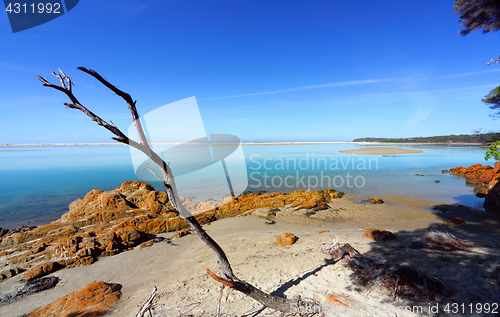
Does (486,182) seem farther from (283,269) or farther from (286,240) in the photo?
(283,269)

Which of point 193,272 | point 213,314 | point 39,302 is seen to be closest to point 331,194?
point 193,272

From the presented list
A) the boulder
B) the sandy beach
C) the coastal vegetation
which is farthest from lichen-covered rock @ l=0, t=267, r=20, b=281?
the boulder

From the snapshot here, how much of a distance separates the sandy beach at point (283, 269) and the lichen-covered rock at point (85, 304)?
0.85 feet

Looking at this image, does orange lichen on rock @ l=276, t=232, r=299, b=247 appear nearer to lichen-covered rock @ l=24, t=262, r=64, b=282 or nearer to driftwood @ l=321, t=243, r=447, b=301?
driftwood @ l=321, t=243, r=447, b=301

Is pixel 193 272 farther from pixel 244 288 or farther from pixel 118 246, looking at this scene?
pixel 118 246

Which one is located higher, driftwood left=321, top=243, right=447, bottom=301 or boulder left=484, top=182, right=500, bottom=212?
driftwood left=321, top=243, right=447, bottom=301

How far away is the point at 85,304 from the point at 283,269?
15.6ft

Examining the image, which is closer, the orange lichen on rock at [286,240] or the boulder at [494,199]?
the orange lichen on rock at [286,240]

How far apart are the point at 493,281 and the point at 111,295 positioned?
828 cm

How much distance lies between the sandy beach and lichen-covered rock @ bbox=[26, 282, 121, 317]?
259 millimetres

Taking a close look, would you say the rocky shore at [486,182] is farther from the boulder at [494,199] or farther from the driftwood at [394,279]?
the driftwood at [394,279]

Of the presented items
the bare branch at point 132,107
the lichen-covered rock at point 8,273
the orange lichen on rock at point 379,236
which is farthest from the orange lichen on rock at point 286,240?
the lichen-covered rock at point 8,273

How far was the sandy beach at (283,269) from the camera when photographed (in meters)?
3.77

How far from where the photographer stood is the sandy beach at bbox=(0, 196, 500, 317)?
3.77m
